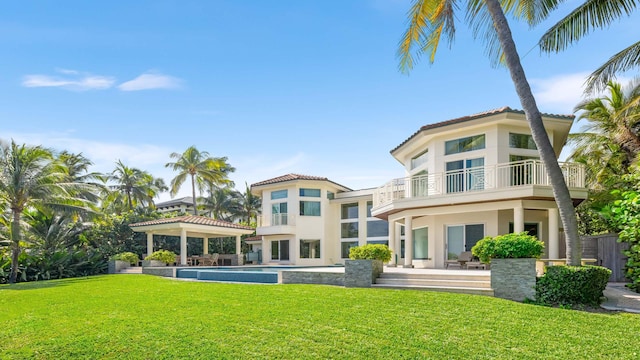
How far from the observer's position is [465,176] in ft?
54.4

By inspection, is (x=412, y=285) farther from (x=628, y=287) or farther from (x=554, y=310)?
(x=628, y=287)

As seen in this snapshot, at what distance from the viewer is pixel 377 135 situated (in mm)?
19828

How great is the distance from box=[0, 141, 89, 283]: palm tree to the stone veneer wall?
47.6 feet

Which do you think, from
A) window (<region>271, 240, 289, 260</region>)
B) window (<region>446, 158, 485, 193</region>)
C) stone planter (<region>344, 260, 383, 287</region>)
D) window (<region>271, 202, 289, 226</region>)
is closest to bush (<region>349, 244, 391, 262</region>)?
stone planter (<region>344, 260, 383, 287</region>)

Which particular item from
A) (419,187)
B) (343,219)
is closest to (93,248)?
(343,219)

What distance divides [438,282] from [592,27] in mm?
7740

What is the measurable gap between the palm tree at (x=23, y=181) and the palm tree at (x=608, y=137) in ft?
82.4

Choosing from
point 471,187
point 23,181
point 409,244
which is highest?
point 23,181

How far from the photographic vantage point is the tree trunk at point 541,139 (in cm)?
1002

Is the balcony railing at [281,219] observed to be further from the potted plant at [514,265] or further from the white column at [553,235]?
the potted plant at [514,265]

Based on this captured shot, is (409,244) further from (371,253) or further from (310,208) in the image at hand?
(310,208)

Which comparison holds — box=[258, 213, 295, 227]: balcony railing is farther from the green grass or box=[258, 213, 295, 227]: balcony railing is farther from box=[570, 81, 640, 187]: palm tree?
the green grass

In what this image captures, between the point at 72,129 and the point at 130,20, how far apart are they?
8.68m

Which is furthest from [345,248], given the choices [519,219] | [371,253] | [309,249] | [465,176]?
[371,253]
